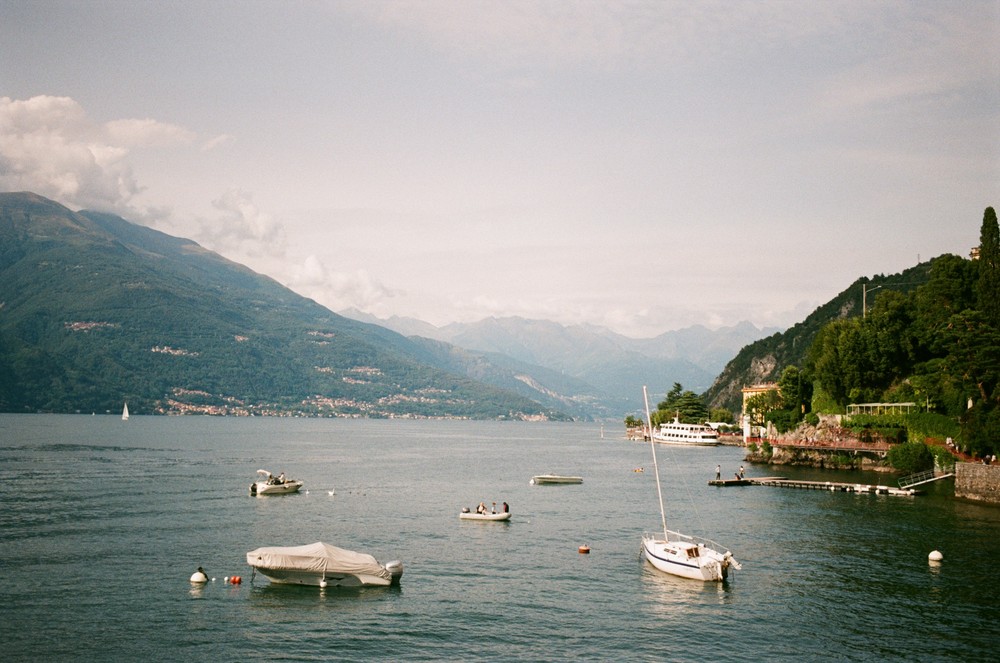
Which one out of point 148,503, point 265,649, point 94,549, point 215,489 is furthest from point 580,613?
point 215,489

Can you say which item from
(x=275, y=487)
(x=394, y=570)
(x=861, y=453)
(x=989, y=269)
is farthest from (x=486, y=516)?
(x=861, y=453)

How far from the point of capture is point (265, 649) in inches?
1697

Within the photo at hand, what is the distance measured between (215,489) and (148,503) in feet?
59.7

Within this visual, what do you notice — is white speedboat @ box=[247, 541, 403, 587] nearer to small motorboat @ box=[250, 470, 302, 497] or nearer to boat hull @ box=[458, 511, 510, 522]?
boat hull @ box=[458, 511, 510, 522]

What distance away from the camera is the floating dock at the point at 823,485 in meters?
108

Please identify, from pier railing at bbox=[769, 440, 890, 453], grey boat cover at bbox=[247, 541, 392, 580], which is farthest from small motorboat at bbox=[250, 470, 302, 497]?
pier railing at bbox=[769, 440, 890, 453]

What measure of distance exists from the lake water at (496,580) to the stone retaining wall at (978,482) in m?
2.57

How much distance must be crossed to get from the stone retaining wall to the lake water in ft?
8.43

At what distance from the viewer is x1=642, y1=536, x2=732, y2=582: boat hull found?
5862 centimetres

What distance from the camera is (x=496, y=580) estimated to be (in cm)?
5931

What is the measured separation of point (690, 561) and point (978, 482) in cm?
5817

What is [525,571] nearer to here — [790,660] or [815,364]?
[790,660]

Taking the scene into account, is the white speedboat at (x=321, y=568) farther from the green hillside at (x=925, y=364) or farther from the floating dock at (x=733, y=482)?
the green hillside at (x=925, y=364)

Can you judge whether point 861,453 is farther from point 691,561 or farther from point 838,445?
point 691,561
